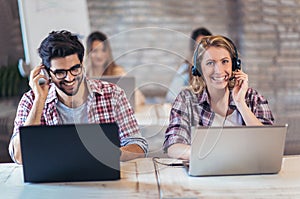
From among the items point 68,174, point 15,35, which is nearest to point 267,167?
point 68,174

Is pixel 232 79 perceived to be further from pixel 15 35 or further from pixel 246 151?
pixel 15 35

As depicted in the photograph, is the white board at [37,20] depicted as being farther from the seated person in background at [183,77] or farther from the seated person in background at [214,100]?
the seated person in background at [214,100]

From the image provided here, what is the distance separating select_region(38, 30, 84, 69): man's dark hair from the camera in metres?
1.43

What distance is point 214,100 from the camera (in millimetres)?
1549

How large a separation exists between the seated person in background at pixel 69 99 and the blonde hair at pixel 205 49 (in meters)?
0.30

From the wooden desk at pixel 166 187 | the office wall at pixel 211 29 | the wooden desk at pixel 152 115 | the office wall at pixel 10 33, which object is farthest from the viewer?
the office wall at pixel 211 29

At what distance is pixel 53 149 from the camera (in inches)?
47.9

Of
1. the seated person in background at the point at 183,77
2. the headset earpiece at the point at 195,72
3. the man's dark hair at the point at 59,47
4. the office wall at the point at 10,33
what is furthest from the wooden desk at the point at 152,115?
the office wall at the point at 10,33

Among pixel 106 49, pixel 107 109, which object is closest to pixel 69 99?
pixel 107 109

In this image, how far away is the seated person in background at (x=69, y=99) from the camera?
1.44m

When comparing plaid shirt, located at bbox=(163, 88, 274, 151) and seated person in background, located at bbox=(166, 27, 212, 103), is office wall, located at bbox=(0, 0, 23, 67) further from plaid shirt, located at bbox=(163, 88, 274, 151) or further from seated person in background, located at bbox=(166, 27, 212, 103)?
plaid shirt, located at bbox=(163, 88, 274, 151)

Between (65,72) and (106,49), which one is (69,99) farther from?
(106,49)

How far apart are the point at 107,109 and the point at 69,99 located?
16 centimetres

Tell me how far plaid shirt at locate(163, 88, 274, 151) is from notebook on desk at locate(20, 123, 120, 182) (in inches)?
14.0
